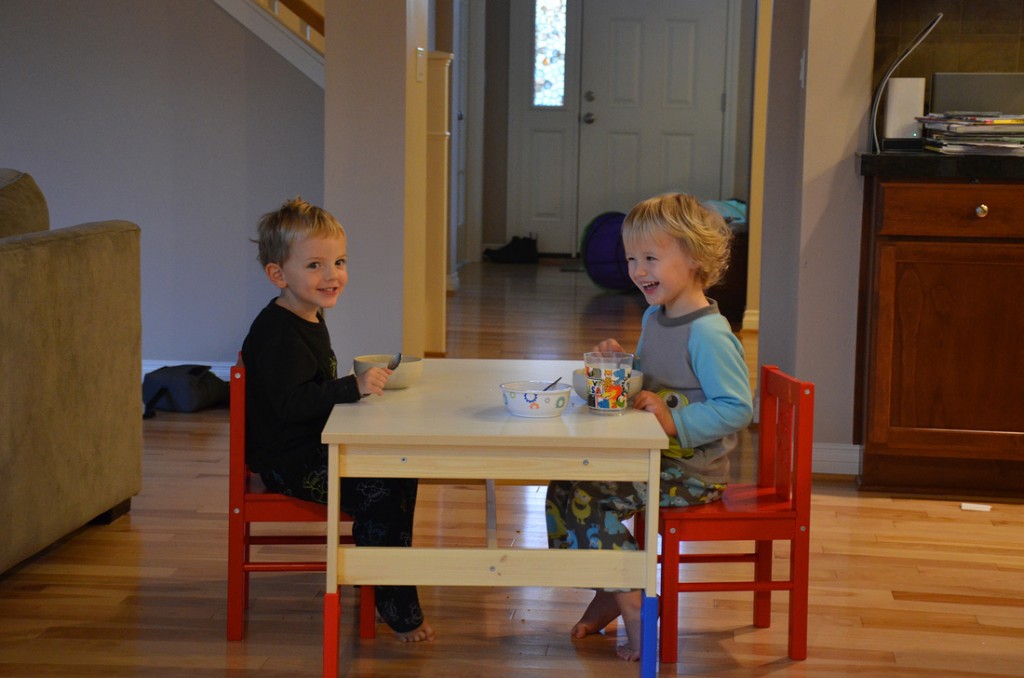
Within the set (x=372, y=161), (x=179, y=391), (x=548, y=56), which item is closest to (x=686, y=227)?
(x=372, y=161)

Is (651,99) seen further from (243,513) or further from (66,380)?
(243,513)

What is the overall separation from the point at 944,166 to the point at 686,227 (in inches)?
50.8

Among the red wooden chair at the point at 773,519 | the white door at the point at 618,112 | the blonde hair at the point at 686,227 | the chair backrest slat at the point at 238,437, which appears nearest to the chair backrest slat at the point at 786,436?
the red wooden chair at the point at 773,519

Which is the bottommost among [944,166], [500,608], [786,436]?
[500,608]

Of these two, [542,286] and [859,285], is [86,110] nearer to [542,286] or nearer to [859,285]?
[859,285]

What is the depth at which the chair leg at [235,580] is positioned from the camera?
2141mm

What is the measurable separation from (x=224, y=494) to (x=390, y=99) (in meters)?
1.53

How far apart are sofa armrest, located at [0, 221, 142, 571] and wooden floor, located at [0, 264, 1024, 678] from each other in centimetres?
13

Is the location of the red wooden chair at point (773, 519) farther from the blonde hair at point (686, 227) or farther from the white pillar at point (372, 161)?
the white pillar at point (372, 161)

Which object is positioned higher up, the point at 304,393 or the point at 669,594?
the point at 304,393

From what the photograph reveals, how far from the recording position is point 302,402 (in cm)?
202

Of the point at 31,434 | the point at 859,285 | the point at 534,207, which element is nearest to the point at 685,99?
the point at 534,207

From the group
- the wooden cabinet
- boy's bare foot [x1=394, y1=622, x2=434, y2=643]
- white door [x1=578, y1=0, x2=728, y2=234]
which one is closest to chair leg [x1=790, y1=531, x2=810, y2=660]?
boy's bare foot [x1=394, y1=622, x2=434, y2=643]

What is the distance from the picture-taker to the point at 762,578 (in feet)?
7.49
